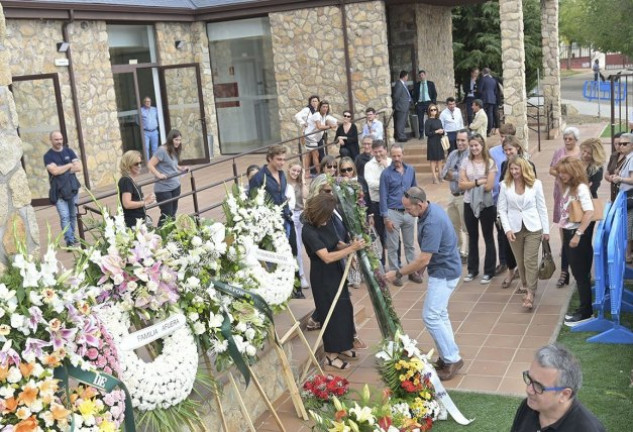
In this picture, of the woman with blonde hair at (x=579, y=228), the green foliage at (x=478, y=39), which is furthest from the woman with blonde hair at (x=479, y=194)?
the green foliage at (x=478, y=39)

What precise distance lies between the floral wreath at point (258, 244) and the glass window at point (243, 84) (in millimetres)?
13668

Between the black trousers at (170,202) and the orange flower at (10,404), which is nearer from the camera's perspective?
the orange flower at (10,404)

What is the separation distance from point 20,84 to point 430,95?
382 inches

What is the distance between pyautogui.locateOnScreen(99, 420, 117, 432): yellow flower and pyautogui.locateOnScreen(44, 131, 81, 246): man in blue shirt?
24.2 ft

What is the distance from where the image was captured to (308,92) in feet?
60.4

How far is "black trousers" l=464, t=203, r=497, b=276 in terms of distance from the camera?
914 centimetres

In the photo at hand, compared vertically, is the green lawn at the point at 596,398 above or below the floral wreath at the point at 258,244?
below

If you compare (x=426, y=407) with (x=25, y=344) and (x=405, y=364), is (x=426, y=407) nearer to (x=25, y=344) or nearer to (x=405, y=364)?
(x=405, y=364)

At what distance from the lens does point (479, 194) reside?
9031 millimetres

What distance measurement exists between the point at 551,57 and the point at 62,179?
15.9 m

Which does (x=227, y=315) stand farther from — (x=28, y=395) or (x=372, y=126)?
(x=372, y=126)

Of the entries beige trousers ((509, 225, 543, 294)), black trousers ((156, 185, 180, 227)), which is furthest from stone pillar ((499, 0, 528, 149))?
beige trousers ((509, 225, 543, 294))

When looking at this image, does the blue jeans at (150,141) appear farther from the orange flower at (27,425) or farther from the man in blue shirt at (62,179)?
the orange flower at (27,425)

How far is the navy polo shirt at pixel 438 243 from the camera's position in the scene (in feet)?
21.1
